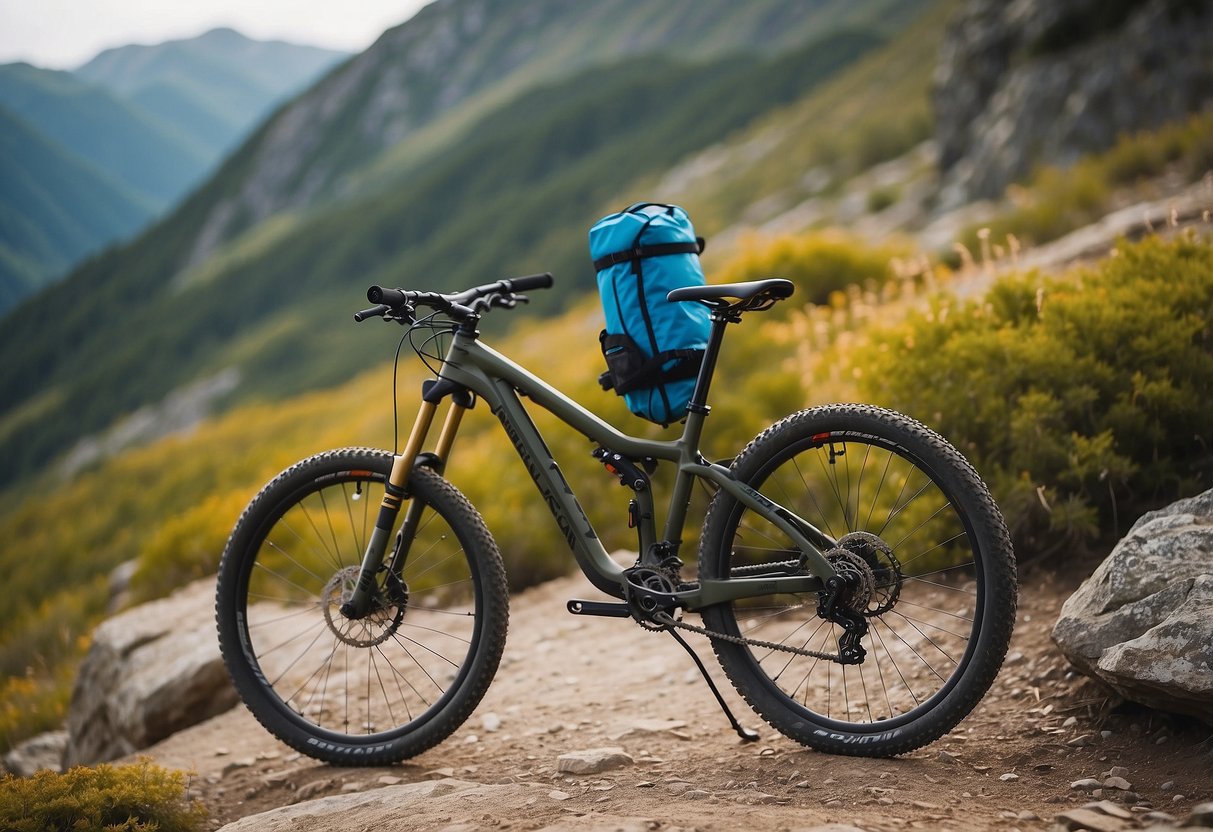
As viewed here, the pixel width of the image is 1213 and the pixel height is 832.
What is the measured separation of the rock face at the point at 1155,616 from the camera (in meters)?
2.98

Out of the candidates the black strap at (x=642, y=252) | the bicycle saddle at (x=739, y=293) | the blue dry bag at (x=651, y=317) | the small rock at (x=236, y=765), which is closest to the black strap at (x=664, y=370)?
the blue dry bag at (x=651, y=317)

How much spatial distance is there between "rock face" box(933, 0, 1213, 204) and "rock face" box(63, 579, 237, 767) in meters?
14.5

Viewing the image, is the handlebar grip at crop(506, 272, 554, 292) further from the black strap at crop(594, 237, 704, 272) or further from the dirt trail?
the dirt trail

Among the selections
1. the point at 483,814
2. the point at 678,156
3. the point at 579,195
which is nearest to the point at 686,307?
the point at 483,814

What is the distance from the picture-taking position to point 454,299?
3771 mm

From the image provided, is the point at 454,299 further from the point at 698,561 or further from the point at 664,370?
the point at 698,561

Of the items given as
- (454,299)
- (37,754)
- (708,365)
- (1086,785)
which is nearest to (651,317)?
(708,365)

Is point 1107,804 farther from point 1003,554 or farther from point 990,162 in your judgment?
point 990,162

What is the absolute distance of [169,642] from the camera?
19.9 ft

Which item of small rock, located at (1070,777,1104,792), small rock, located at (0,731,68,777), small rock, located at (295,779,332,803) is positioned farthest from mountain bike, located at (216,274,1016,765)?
small rock, located at (0,731,68,777)

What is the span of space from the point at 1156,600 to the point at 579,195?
8265cm

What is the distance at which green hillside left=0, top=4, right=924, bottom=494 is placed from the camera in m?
79.2

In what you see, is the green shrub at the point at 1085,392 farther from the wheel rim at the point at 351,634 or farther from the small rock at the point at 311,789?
the small rock at the point at 311,789

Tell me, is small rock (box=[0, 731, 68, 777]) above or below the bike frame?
below
